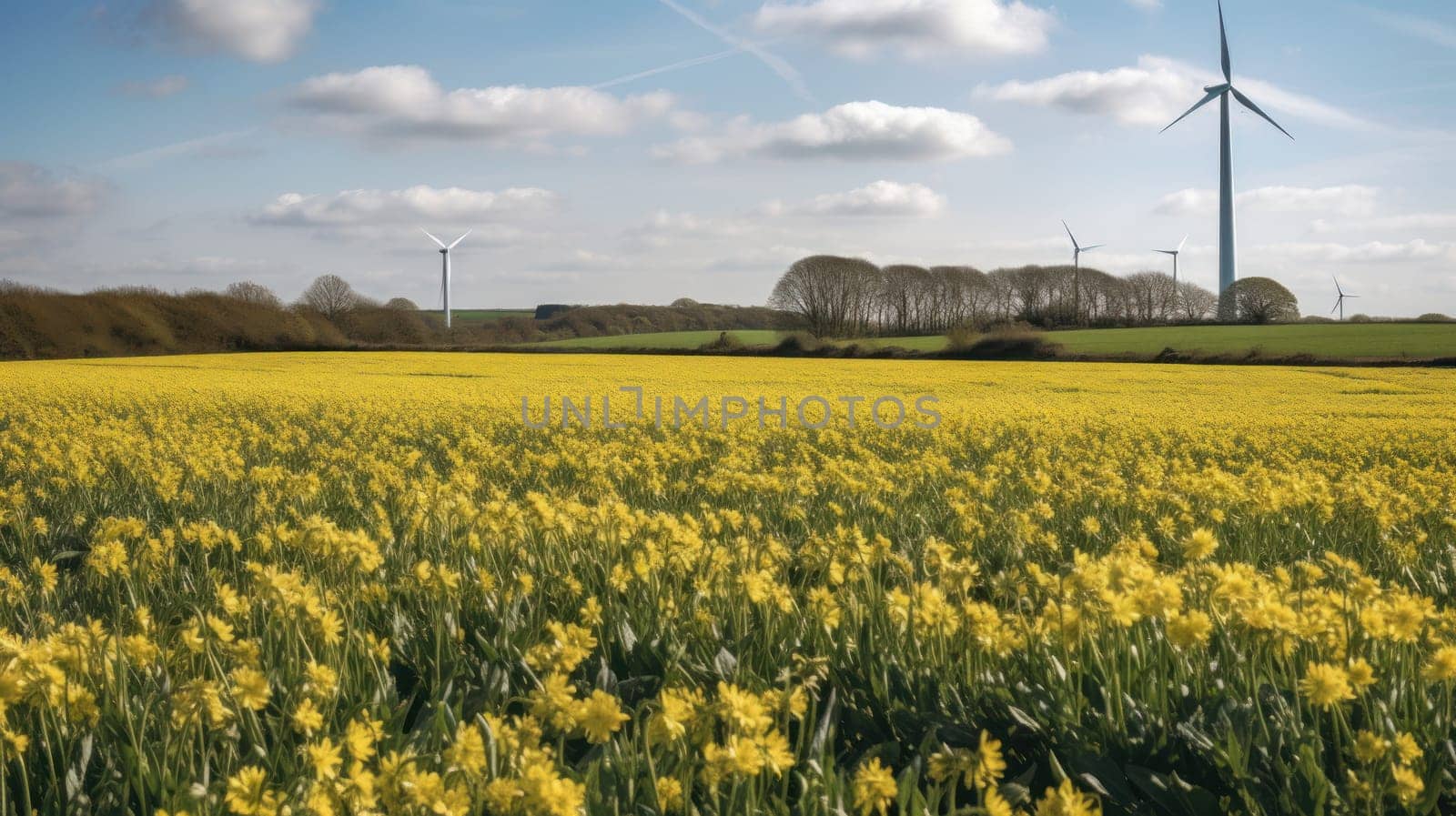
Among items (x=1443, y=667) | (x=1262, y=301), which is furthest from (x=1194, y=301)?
(x=1443, y=667)

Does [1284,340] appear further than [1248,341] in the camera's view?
No

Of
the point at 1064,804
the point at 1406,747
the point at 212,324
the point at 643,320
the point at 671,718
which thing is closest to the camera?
the point at 1064,804

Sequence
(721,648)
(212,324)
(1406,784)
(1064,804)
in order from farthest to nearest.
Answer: (212,324) → (721,648) → (1406,784) → (1064,804)

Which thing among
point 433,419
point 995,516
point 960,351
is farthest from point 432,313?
point 995,516

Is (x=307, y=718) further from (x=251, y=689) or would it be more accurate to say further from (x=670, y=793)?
(x=670, y=793)

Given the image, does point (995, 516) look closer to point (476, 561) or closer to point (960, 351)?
point (476, 561)

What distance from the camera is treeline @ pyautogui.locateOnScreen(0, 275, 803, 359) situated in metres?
51.9

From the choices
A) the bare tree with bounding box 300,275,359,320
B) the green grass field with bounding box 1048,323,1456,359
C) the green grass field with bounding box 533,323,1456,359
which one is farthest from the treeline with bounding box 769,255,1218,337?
the bare tree with bounding box 300,275,359,320

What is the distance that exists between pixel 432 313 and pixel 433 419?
92.3 m

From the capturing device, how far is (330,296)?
75.8m

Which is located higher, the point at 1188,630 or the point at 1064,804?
the point at 1188,630

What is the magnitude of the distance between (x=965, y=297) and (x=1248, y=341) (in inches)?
1176

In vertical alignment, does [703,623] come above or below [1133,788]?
above

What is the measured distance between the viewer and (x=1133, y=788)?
2.82 meters
